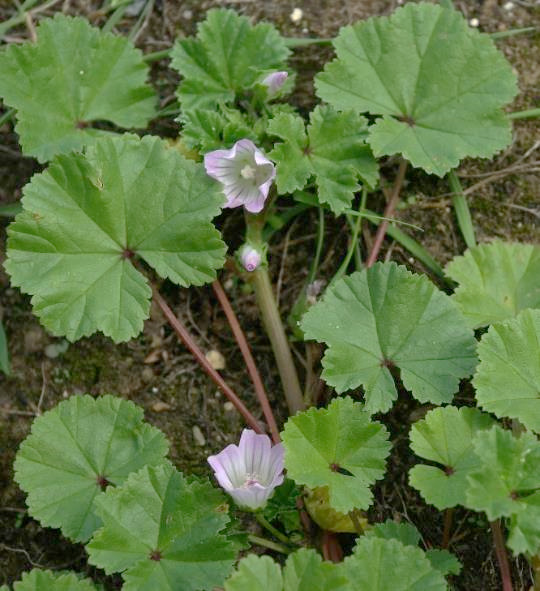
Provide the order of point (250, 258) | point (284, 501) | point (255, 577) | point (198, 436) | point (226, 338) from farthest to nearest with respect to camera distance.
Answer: point (226, 338), point (198, 436), point (250, 258), point (284, 501), point (255, 577)

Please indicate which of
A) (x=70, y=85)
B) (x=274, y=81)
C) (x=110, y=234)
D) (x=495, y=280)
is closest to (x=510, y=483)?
(x=495, y=280)

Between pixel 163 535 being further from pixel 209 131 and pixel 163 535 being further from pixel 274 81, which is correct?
pixel 274 81

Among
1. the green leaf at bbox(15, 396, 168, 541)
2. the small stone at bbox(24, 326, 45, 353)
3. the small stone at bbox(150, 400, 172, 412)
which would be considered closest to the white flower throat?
the green leaf at bbox(15, 396, 168, 541)

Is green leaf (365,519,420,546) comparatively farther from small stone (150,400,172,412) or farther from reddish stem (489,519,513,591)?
small stone (150,400,172,412)

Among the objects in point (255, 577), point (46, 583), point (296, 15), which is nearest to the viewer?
point (255, 577)

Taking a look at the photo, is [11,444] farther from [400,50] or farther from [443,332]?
[400,50]

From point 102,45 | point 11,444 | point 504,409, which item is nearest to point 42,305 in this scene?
point 11,444
